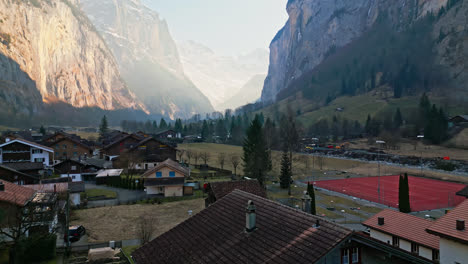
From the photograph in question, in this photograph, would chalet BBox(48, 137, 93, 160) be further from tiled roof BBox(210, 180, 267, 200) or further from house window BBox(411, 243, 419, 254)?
house window BBox(411, 243, 419, 254)

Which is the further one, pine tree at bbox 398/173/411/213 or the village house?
pine tree at bbox 398/173/411/213

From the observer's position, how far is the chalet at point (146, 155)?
62.0 meters

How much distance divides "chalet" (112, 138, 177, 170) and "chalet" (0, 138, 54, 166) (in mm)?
13103

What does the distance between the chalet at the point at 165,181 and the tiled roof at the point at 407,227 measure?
2784 cm

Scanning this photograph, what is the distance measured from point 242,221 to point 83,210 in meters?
29.9

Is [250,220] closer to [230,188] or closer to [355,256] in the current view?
[355,256]

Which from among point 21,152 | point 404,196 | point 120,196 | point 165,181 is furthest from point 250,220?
point 21,152

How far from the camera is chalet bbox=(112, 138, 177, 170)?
62000mm

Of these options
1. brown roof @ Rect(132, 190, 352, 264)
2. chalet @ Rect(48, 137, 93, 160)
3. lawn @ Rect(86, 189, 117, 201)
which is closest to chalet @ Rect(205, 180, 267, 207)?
brown roof @ Rect(132, 190, 352, 264)

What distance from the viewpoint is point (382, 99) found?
154 meters

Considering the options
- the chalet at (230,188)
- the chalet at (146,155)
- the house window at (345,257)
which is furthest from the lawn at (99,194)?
the house window at (345,257)

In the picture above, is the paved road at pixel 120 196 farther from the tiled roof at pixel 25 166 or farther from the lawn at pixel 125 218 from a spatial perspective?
the tiled roof at pixel 25 166

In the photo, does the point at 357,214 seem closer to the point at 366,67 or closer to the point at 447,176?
the point at 447,176

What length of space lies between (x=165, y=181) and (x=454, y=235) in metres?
36.9
